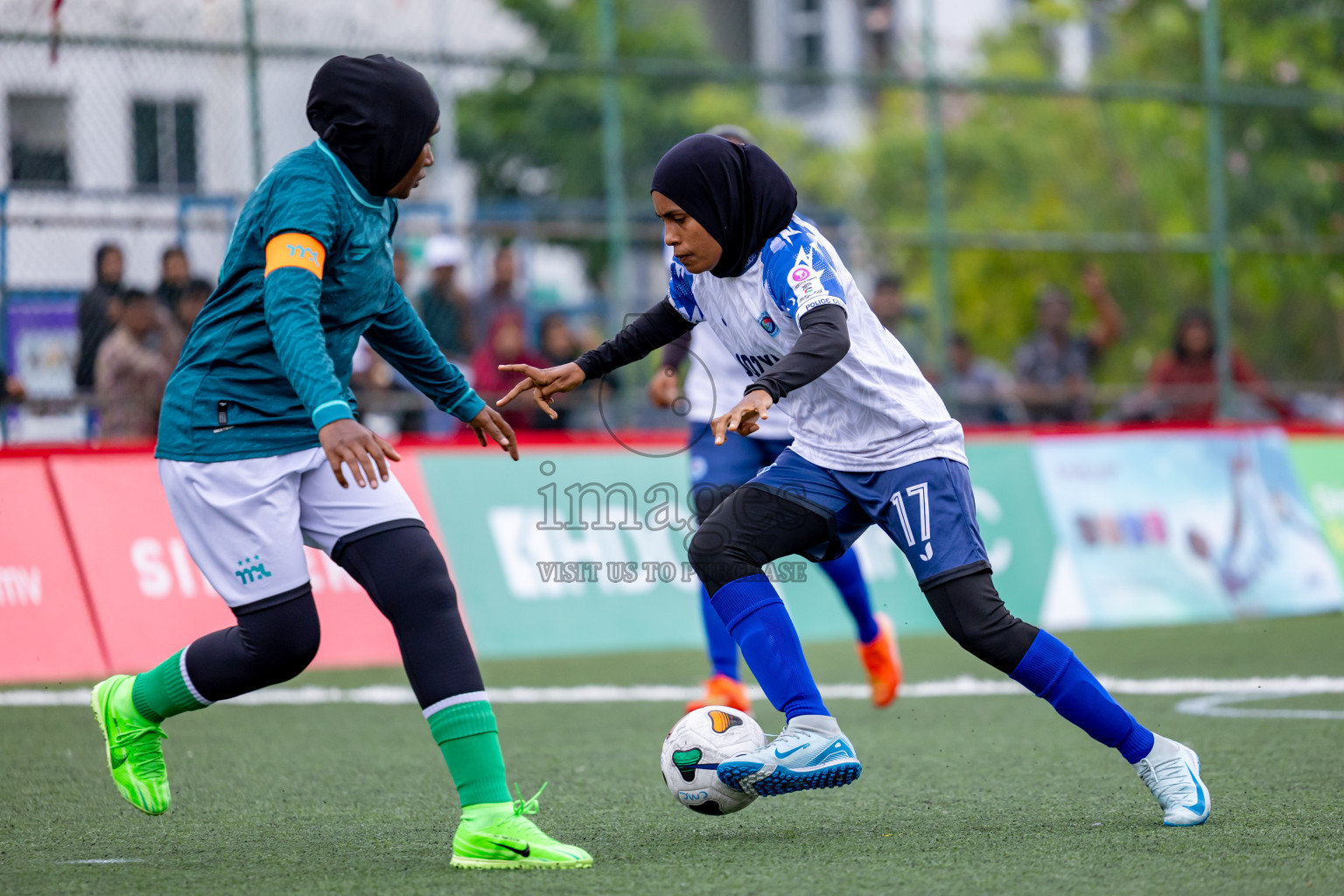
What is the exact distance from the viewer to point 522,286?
11.9 m

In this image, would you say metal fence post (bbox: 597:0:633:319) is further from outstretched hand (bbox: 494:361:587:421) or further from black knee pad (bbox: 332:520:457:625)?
black knee pad (bbox: 332:520:457:625)

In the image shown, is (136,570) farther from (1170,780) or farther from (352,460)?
(1170,780)

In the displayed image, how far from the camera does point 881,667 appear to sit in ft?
22.6

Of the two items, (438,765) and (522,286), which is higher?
(522,286)

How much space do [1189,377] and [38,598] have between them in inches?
348

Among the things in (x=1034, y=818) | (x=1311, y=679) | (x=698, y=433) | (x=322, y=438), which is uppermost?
(x=322, y=438)

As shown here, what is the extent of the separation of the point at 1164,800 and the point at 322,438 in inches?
94.5

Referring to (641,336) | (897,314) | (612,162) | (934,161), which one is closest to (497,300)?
(612,162)

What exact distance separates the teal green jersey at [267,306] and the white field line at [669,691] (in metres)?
3.51

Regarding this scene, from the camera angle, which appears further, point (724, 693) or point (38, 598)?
point (38, 598)

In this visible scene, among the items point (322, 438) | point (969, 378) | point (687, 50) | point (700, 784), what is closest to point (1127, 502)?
point (969, 378)

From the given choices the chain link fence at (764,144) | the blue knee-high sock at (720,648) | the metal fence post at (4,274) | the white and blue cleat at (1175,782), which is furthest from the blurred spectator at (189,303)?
the white and blue cleat at (1175,782)

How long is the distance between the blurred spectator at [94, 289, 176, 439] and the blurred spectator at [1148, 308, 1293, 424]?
7.68 m

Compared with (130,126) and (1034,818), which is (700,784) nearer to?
(1034,818)
